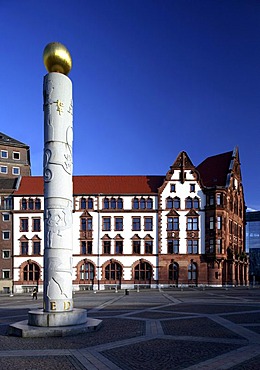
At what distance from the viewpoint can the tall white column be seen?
20781 mm

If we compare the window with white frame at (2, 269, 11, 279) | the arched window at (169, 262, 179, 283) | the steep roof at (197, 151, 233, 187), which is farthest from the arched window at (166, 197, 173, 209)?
the window with white frame at (2, 269, 11, 279)

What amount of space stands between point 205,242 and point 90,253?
18.3m

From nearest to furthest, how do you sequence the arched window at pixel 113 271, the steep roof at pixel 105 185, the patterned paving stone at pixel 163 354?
the patterned paving stone at pixel 163 354 < the arched window at pixel 113 271 < the steep roof at pixel 105 185

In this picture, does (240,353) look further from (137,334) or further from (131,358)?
(137,334)

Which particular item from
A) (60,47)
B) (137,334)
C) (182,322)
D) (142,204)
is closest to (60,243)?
(137,334)

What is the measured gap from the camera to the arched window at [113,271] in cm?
6931

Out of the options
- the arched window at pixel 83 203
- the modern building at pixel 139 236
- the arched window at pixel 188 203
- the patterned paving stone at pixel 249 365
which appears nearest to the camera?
the patterned paving stone at pixel 249 365

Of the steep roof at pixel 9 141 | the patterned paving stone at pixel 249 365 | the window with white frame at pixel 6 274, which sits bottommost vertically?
the window with white frame at pixel 6 274

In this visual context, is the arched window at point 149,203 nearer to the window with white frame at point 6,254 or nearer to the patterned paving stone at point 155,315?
the window with white frame at point 6,254

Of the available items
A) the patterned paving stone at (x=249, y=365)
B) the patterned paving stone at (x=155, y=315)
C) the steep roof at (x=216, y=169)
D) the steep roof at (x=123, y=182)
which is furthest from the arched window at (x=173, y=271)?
the patterned paving stone at (x=249, y=365)

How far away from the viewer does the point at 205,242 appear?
68875 millimetres

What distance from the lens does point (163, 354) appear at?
46.7 feet

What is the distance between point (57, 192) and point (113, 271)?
4986 centimetres

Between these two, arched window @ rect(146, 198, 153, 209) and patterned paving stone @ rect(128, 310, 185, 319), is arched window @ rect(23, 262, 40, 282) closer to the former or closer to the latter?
arched window @ rect(146, 198, 153, 209)
